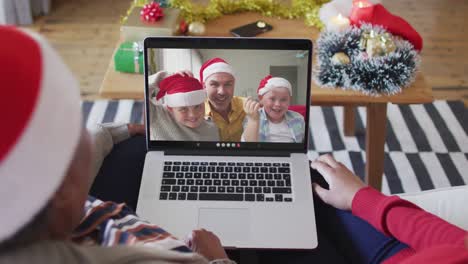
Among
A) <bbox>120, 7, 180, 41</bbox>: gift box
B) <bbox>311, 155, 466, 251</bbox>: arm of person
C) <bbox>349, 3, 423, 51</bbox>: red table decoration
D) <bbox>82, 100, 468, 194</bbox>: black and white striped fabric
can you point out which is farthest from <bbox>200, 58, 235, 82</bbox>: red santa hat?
<bbox>82, 100, 468, 194</bbox>: black and white striped fabric

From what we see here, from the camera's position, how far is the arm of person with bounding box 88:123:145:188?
1.17 m

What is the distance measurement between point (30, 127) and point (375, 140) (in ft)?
4.21

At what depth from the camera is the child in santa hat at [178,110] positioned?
1.16m

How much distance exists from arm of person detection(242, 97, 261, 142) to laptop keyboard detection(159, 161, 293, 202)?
0.05 m

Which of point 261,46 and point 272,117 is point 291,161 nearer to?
point 272,117

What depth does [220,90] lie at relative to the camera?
1.17 m

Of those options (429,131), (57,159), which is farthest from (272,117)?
(429,131)

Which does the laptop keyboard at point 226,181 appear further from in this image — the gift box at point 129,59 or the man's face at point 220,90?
the gift box at point 129,59

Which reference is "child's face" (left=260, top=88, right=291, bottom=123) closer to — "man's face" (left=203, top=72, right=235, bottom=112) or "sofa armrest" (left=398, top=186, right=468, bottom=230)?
"man's face" (left=203, top=72, right=235, bottom=112)

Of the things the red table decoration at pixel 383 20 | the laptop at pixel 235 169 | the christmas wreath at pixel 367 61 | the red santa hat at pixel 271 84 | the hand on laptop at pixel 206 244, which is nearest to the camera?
the hand on laptop at pixel 206 244

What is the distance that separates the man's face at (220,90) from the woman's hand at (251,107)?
0.11 feet

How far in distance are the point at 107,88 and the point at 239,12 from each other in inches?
22.1

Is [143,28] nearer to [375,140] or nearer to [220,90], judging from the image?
[220,90]

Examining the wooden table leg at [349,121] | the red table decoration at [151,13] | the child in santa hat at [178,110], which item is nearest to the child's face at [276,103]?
the child in santa hat at [178,110]
